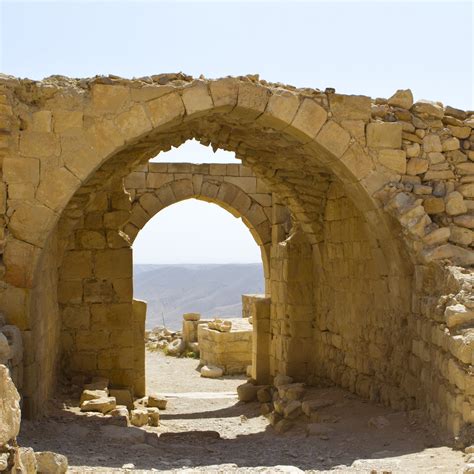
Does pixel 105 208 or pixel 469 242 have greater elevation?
pixel 105 208

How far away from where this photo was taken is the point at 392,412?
21.5 feet

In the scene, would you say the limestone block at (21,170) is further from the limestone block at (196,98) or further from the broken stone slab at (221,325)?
the broken stone slab at (221,325)

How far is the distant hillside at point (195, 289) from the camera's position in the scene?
54.0 metres

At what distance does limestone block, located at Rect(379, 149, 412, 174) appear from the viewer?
638 centimetres

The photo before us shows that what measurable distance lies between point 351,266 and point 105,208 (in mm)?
3375

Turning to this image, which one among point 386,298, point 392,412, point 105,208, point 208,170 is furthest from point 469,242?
point 208,170

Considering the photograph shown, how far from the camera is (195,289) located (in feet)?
223

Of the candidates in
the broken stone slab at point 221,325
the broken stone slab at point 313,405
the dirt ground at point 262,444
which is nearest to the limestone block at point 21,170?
the dirt ground at point 262,444

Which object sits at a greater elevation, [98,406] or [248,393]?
[98,406]

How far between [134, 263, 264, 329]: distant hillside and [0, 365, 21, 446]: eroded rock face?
43354mm

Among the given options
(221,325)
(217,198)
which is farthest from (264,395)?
(221,325)

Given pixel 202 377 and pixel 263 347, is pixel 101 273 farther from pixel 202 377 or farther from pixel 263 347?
pixel 202 377

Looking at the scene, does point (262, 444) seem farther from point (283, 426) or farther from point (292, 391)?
point (292, 391)

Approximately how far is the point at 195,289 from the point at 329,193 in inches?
2362
